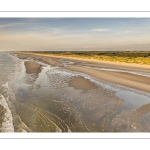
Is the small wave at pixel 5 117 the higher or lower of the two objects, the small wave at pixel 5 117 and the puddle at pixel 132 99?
the lower

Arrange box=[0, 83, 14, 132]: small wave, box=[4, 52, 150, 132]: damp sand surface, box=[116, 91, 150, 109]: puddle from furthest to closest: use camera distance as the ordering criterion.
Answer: box=[116, 91, 150, 109]: puddle → box=[4, 52, 150, 132]: damp sand surface → box=[0, 83, 14, 132]: small wave

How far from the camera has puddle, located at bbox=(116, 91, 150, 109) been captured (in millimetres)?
6136

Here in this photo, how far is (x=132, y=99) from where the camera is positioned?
6.71 m

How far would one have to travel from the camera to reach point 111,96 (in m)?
7.01

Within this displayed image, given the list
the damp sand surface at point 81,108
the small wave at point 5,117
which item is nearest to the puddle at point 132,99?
the damp sand surface at point 81,108

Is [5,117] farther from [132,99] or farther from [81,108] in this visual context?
[132,99]

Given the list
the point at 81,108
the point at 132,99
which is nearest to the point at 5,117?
the point at 81,108

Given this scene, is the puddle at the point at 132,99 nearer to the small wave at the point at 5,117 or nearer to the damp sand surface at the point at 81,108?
the damp sand surface at the point at 81,108

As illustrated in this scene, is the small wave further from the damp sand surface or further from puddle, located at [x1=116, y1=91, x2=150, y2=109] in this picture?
puddle, located at [x1=116, y1=91, x2=150, y2=109]

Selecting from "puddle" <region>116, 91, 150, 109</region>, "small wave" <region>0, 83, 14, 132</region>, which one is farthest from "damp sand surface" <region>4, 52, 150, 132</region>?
"small wave" <region>0, 83, 14, 132</region>

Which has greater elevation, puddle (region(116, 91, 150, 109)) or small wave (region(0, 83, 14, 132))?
puddle (region(116, 91, 150, 109))

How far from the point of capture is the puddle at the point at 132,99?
614 cm
